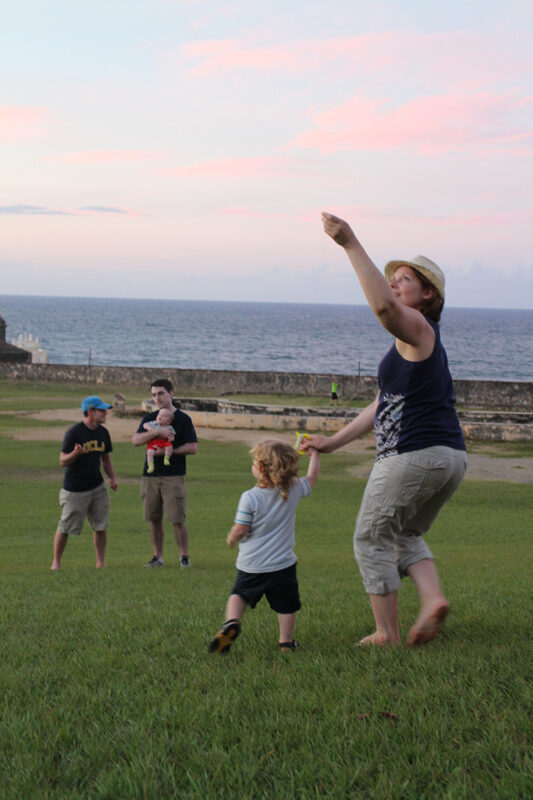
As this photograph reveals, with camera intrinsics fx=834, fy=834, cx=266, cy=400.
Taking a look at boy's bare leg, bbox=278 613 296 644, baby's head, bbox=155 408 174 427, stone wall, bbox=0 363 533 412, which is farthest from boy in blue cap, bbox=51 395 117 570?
stone wall, bbox=0 363 533 412

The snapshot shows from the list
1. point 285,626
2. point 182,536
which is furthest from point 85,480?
point 285,626

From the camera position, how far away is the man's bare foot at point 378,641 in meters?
4.17

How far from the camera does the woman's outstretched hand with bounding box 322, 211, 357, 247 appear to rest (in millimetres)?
3484

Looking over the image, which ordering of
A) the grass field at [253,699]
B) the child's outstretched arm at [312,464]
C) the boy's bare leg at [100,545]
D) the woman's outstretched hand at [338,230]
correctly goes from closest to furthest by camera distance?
the grass field at [253,699] < the woman's outstretched hand at [338,230] < the child's outstretched arm at [312,464] < the boy's bare leg at [100,545]

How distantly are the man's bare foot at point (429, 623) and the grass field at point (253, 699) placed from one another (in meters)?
0.08

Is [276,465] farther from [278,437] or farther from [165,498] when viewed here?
[278,437]

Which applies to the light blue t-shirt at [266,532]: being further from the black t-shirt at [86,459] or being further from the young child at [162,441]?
the black t-shirt at [86,459]

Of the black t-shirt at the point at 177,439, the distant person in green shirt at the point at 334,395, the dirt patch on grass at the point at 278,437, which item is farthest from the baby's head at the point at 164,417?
the distant person in green shirt at the point at 334,395

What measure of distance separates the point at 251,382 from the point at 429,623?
35.8m

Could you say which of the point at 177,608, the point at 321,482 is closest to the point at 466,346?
the point at 321,482

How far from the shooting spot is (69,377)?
4047 cm

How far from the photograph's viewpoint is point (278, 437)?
24312mm

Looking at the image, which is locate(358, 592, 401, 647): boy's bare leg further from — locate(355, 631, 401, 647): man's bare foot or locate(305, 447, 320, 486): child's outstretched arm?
locate(305, 447, 320, 486): child's outstretched arm

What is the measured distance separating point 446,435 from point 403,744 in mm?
1478
